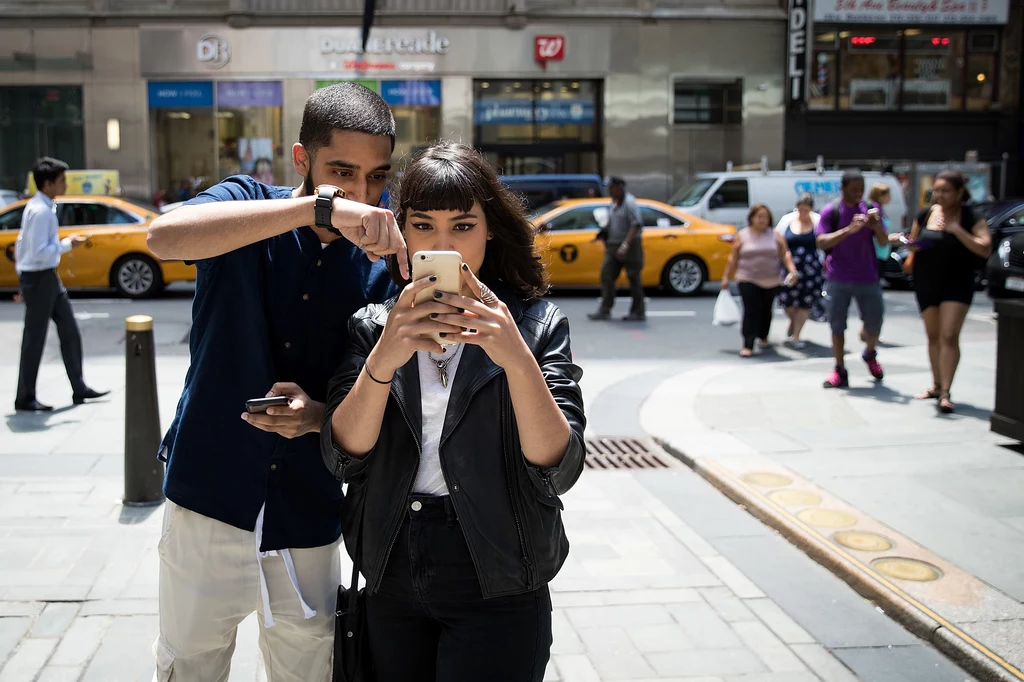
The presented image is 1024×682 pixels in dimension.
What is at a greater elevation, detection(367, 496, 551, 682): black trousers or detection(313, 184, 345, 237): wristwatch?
detection(313, 184, 345, 237): wristwatch

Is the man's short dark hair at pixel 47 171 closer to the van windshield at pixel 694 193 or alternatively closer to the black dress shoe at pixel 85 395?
the black dress shoe at pixel 85 395

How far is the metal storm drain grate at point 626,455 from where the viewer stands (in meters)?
6.89

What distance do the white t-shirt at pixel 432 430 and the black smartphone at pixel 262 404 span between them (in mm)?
319

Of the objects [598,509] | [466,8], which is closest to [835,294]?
[598,509]

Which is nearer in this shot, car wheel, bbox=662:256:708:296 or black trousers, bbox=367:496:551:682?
black trousers, bbox=367:496:551:682

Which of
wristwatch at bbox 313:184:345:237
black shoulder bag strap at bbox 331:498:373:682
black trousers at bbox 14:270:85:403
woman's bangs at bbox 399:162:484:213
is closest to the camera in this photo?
wristwatch at bbox 313:184:345:237

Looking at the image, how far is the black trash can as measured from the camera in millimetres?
6684

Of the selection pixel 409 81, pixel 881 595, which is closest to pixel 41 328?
pixel 881 595

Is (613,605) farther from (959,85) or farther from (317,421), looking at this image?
(959,85)

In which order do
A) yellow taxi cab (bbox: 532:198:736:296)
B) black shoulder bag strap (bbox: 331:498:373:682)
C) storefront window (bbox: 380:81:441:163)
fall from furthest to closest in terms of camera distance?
storefront window (bbox: 380:81:441:163) → yellow taxi cab (bbox: 532:198:736:296) → black shoulder bag strap (bbox: 331:498:373:682)

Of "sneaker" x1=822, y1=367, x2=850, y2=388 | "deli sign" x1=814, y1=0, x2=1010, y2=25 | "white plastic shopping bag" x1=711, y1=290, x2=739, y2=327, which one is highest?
"deli sign" x1=814, y1=0, x2=1010, y2=25

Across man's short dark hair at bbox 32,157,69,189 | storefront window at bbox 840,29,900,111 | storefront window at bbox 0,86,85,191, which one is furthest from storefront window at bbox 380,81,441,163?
man's short dark hair at bbox 32,157,69,189

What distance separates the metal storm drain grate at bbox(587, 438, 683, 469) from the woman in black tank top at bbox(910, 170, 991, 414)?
2482 mm

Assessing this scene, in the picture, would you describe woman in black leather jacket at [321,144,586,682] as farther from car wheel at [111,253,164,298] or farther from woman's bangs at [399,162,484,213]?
car wheel at [111,253,164,298]
